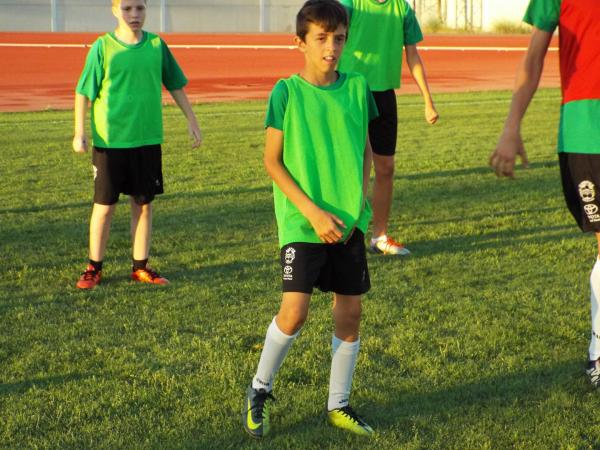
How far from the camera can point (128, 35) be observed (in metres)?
6.05

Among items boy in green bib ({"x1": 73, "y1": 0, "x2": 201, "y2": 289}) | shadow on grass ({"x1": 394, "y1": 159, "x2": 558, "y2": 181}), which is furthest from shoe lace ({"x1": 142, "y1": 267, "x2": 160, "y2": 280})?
shadow on grass ({"x1": 394, "y1": 159, "x2": 558, "y2": 181})

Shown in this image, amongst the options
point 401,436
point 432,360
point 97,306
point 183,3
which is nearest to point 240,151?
point 97,306

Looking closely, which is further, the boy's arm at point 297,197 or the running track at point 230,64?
the running track at point 230,64

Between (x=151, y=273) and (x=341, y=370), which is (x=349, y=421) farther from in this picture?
(x=151, y=273)

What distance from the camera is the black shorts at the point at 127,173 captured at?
6207 mm

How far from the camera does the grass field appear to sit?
158 inches

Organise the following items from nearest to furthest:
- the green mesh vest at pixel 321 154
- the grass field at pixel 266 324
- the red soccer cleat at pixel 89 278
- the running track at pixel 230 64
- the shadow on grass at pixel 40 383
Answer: the green mesh vest at pixel 321 154 < the grass field at pixel 266 324 < the shadow on grass at pixel 40 383 < the red soccer cleat at pixel 89 278 < the running track at pixel 230 64

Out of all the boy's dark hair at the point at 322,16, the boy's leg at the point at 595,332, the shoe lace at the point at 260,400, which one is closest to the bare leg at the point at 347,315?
the shoe lace at the point at 260,400

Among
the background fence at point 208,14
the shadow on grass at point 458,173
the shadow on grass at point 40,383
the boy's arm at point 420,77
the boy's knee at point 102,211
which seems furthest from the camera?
the background fence at point 208,14

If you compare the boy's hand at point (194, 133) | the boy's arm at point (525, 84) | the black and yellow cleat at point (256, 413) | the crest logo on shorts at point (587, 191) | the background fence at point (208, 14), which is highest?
the background fence at point (208, 14)

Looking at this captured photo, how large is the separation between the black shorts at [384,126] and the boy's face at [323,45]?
3.36 meters

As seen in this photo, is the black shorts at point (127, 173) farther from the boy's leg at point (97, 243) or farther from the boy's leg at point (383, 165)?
the boy's leg at point (383, 165)

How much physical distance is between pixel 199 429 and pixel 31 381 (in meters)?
0.99

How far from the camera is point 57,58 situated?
31812mm
